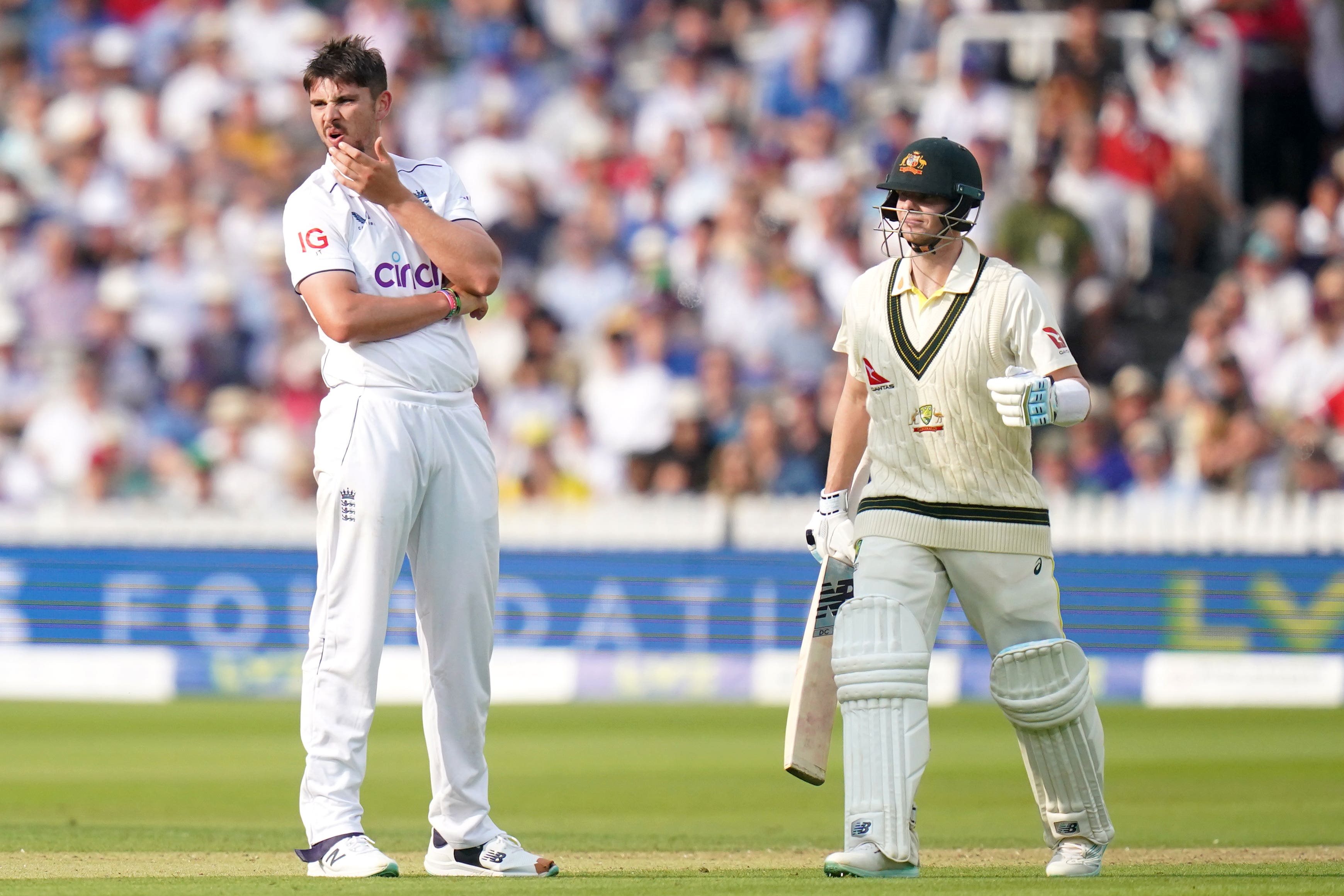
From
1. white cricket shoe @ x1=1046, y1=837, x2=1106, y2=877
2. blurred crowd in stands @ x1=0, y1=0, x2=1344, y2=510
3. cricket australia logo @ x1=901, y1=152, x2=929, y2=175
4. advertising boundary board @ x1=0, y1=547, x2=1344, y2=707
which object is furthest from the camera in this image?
blurred crowd in stands @ x1=0, y1=0, x2=1344, y2=510

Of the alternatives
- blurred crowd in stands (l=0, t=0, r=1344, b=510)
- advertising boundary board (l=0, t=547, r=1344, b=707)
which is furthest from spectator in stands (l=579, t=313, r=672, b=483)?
advertising boundary board (l=0, t=547, r=1344, b=707)

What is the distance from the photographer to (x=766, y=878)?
4.89 meters

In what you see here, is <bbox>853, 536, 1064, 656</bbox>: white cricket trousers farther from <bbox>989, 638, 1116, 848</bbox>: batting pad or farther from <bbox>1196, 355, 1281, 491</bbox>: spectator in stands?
<bbox>1196, 355, 1281, 491</bbox>: spectator in stands

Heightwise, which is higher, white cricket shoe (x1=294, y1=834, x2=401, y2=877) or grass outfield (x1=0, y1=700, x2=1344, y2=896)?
white cricket shoe (x1=294, y1=834, x2=401, y2=877)

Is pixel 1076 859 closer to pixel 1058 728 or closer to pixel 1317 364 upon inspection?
pixel 1058 728

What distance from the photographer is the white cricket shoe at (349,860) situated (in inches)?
188

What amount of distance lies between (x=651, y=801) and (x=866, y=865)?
2959 millimetres

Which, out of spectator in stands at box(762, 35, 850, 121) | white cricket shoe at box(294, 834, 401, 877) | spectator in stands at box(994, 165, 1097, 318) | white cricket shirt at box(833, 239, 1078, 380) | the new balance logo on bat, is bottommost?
white cricket shoe at box(294, 834, 401, 877)

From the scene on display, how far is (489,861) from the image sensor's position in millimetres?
5000

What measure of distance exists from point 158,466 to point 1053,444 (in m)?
5.99

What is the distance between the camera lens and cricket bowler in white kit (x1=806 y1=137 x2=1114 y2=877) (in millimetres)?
5008

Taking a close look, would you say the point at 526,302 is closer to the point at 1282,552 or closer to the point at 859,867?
the point at 1282,552

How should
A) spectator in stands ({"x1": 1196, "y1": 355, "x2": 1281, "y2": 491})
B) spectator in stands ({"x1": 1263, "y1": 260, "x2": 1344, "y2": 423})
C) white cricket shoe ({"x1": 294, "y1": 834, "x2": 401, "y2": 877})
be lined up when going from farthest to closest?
spectator in stands ({"x1": 1263, "y1": 260, "x2": 1344, "y2": 423})
spectator in stands ({"x1": 1196, "y1": 355, "x2": 1281, "y2": 491})
white cricket shoe ({"x1": 294, "y1": 834, "x2": 401, "y2": 877})

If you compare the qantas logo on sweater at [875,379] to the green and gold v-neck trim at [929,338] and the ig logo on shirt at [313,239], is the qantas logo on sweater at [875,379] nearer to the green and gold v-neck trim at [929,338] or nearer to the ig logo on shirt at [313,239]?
the green and gold v-neck trim at [929,338]
